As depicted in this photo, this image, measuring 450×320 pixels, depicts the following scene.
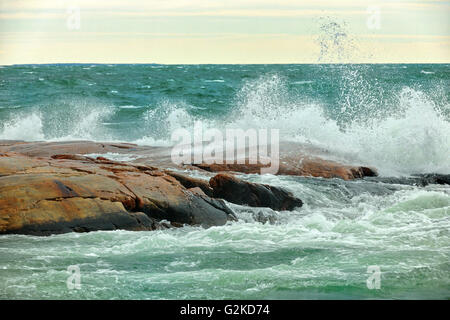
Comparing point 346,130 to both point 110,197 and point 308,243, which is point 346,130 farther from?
point 110,197

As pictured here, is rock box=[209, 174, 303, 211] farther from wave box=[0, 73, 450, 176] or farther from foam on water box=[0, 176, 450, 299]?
wave box=[0, 73, 450, 176]

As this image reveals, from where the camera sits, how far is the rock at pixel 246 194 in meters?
9.17

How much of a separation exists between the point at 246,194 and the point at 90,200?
2350 millimetres

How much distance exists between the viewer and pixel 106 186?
8211 millimetres

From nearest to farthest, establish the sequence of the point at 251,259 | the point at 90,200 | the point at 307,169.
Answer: the point at 251,259 < the point at 90,200 < the point at 307,169

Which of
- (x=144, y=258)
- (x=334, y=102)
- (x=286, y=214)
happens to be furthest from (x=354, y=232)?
(x=334, y=102)

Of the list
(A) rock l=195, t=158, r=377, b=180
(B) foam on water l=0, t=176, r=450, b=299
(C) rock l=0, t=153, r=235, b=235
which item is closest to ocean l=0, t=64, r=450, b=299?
(B) foam on water l=0, t=176, r=450, b=299

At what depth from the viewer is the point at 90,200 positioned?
7.82 m

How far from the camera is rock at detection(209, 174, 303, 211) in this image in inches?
361

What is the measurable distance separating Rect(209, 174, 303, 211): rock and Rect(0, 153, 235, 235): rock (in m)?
0.50

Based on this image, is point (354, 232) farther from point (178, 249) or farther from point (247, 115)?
point (247, 115)

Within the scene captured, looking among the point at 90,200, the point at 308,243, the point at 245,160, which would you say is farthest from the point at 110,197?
the point at 245,160
